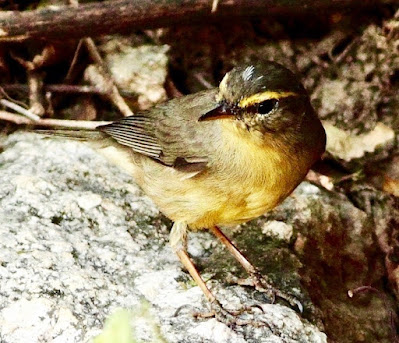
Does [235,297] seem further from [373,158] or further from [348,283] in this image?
[373,158]

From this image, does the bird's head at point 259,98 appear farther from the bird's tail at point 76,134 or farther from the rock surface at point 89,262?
the bird's tail at point 76,134

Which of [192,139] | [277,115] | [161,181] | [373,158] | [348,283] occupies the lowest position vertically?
[348,283]

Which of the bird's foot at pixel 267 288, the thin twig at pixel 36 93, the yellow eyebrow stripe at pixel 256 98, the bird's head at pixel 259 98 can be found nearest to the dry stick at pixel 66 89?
the thin twig at pixel 36 93

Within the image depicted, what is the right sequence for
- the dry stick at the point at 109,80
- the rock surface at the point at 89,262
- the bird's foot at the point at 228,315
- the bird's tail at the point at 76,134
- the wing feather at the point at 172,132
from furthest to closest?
the dry stick at the point at 109,80
the bird's tail at the point at 76,134
the wing feather at the point at 172,132
the bird's foot at the point at 228,315
the rock surface at the point at 89,262

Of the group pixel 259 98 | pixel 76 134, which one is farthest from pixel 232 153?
pixel 76 134

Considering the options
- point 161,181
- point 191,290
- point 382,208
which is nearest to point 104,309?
point 191,290

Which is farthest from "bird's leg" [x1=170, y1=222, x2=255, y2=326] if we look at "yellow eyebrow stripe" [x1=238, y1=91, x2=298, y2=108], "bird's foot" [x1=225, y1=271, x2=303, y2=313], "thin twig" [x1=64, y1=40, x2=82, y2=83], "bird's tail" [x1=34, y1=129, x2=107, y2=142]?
"thin twig" [x1=64, y1=40, x2=82, y2=83]
